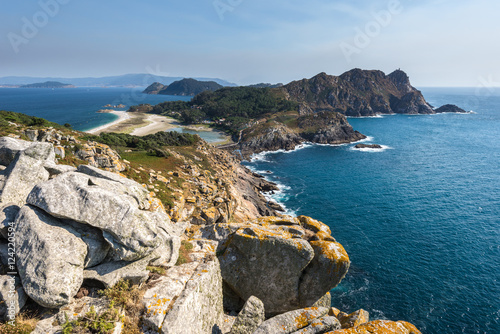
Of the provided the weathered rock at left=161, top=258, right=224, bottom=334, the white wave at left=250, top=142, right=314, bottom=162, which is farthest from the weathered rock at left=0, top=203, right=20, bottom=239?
the white wave at left=250, top=142, right=314, bottom=162

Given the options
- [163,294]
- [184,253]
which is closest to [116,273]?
[163,294]

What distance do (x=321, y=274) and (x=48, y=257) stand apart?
616 inches

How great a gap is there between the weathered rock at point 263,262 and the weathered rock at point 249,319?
13.1ft

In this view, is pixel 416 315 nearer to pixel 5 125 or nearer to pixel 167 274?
pixel 167 274

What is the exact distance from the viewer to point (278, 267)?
53.9 ft

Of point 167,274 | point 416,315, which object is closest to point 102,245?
point 167,274

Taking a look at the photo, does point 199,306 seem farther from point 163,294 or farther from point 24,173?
point 24,173

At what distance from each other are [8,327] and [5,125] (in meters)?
30.5

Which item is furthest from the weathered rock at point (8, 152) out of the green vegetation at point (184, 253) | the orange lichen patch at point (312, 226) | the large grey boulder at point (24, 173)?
the orange lichen patch at point (312, 226)

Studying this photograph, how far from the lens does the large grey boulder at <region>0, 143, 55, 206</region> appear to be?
10469mm

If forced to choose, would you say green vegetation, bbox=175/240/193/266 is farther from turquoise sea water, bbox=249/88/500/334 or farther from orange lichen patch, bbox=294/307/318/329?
turquoise sea water, bbox=249/88/500/334

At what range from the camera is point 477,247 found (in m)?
38.7

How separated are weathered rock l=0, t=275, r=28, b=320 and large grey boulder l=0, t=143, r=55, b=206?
3879 mm

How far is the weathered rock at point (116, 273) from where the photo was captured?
9.33 meters
